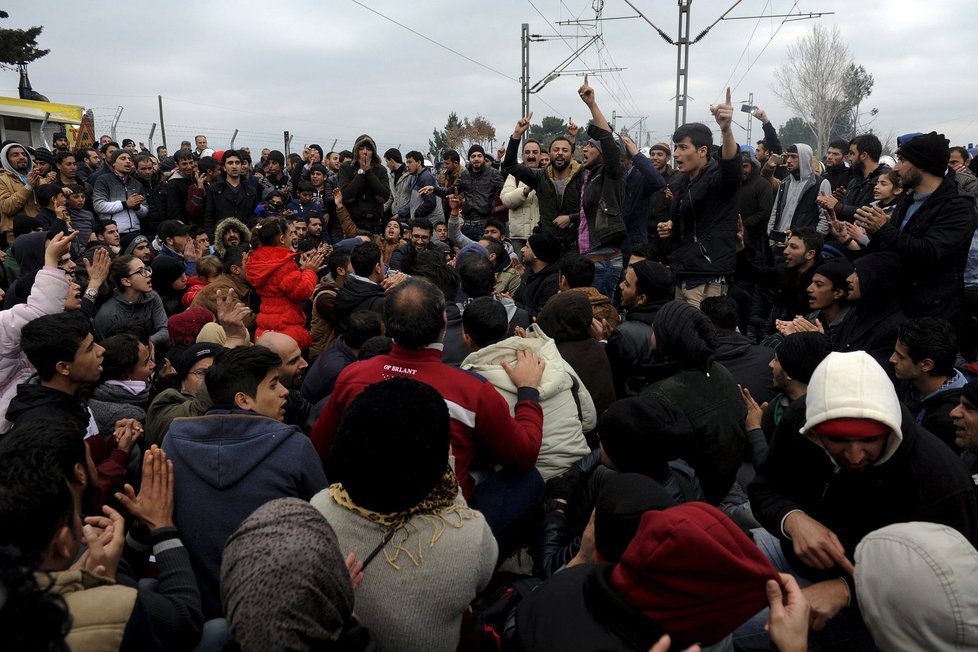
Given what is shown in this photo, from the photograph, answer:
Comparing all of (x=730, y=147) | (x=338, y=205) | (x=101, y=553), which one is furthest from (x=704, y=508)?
(x=338, y=205)

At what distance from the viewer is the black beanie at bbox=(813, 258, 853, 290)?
479cm

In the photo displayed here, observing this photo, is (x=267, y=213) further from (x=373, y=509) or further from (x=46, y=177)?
(x=373, y=509)

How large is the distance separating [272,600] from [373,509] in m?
0.56

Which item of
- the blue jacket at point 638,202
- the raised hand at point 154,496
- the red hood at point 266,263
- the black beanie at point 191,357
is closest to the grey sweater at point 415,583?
the raised hand at point 154,496

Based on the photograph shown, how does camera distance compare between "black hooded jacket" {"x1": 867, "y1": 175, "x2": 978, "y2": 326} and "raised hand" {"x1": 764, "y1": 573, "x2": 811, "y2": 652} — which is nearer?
"raised hand" {"x1": 764, "y1": 573, "x2": 811, "y2": 652}

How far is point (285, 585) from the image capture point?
138 cm

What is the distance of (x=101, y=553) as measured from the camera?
6.36 feet

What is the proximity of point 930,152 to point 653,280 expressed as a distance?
2.11 metres

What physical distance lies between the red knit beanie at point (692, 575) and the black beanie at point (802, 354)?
85.9 inches

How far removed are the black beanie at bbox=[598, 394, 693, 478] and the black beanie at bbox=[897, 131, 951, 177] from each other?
330 centimetres

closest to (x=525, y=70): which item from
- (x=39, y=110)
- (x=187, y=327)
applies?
(x=39, y=110)

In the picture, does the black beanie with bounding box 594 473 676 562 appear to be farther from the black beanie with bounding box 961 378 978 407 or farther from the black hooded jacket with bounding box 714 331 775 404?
the black hooded jacket with bounding box 714 331 775 404

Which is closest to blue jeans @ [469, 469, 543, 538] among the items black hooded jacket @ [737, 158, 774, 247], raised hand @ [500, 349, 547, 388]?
raised hand @ [500, 349, 547, 388]

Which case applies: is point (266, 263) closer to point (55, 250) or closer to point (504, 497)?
point (55, 250)
